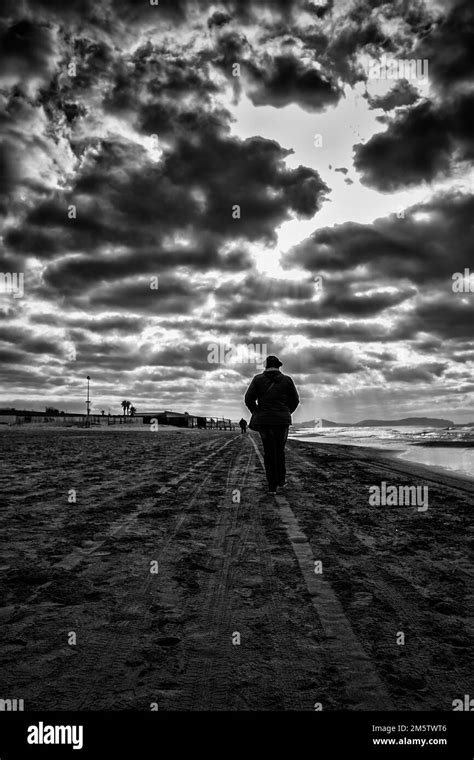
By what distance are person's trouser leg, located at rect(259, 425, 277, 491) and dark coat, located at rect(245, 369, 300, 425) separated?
157 mm

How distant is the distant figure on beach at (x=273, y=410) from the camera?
8.06 meters

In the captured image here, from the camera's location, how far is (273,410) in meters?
8.13

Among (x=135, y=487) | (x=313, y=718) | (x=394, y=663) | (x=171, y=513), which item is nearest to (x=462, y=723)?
(x=394, y=663)

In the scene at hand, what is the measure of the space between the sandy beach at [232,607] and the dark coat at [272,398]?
1.98 meters

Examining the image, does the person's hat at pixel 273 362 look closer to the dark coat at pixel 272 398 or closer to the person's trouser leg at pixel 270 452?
the dark coat at pixel 272 398

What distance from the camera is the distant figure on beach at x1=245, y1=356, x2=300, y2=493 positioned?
317 inches

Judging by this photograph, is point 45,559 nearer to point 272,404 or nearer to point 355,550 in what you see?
point 355,550

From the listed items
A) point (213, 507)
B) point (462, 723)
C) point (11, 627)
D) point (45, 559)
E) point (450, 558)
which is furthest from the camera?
point (213, 507)

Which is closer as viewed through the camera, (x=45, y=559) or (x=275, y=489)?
(x=45, y=559)

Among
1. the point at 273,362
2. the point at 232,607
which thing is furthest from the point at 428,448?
the point at 232,607

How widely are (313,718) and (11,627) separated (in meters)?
2.02

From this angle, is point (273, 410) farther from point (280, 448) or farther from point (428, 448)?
point (428, 448)

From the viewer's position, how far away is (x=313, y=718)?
2.00 metres

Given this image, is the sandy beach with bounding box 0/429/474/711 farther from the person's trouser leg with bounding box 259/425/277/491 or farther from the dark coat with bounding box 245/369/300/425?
the dark coat with bounding box 245/369/300/425
